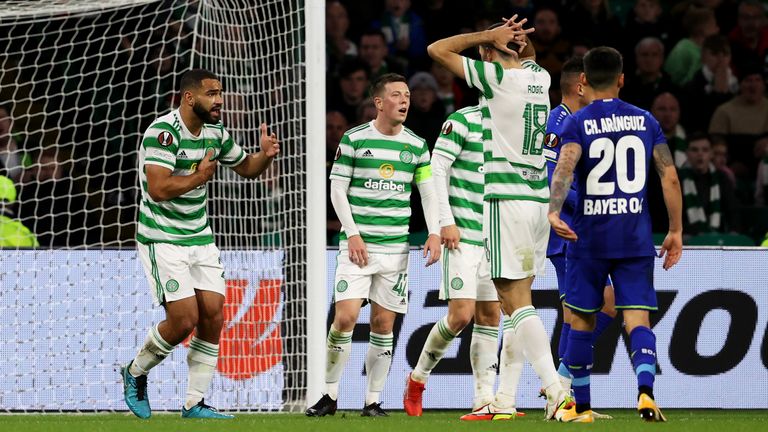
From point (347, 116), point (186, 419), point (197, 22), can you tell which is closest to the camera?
point (186, 419)

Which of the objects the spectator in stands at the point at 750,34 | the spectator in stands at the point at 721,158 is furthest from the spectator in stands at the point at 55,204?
the spectator in stands at the point at 750,34

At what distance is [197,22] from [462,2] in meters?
4.91

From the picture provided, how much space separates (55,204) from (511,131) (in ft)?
14.5

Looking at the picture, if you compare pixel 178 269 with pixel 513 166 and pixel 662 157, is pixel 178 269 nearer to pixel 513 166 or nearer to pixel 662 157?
pixel 513 166

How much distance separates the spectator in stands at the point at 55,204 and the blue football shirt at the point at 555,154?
351cm

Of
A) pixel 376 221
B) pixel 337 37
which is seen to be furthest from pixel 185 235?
pixel 337 37

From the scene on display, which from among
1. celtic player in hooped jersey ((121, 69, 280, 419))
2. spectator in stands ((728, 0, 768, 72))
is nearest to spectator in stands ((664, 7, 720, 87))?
spectator in stands ((728, 0, 768, 72))

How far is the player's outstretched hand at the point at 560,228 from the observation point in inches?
247

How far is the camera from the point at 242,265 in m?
9.12

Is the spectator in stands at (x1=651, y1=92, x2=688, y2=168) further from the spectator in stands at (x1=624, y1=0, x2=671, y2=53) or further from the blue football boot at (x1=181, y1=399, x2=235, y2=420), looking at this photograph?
the blue football boot at (x1=181, y1=399, x2=235, y2=420)

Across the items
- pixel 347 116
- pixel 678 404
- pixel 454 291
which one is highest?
pixel 347 116

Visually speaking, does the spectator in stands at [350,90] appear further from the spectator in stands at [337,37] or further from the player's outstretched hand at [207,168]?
the player's outstretched hand at [207,168]

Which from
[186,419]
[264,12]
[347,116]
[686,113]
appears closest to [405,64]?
[347,116]

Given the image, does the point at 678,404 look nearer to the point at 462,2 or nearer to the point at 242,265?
the point at 242,265
